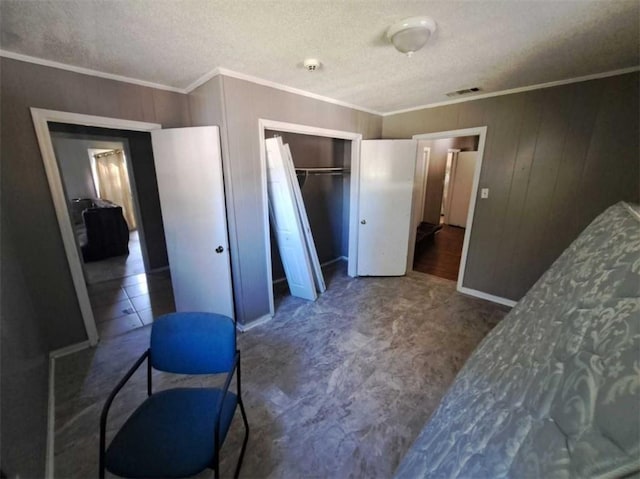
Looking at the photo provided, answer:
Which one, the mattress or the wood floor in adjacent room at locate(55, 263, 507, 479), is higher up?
Result: the mattress

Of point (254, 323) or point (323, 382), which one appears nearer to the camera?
point (323, 382)

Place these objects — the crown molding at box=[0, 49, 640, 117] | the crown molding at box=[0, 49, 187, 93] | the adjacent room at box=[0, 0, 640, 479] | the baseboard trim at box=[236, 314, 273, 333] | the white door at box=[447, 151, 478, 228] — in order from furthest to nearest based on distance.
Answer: the white door at box=[447, 151, 478, 228] → the baseboard trim at box=[236, 314, 273, 333] → the crown molding at box=[0, 49, 640, 117] → the crown molding at box=[0, 49, 187, 93] → the adjacent room at box=[0, 0, 640, 479]

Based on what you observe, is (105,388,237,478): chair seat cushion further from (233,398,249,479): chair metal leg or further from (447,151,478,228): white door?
(447,151,478,228): white door

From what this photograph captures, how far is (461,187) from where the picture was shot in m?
6.48

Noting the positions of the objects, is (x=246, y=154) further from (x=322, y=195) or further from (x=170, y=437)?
(x=170, y=437)

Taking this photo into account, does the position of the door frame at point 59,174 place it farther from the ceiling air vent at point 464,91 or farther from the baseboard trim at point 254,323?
the ceiling air vent at point 464,91

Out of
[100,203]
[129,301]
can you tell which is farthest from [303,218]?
[100,203]

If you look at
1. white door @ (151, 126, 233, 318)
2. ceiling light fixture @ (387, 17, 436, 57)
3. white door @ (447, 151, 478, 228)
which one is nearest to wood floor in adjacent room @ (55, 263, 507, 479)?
white door @ (151, 126, 233, 318)

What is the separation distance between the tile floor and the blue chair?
5.57ft

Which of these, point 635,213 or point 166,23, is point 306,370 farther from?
point 166,23

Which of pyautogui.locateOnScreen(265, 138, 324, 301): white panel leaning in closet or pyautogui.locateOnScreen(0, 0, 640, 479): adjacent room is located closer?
pyautogui.locateOnScreen(0, 0, 640, 479): adjacent room

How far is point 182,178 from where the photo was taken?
2.25m

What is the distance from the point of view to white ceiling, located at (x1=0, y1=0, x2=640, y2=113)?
1.28m

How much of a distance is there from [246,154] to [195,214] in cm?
71
